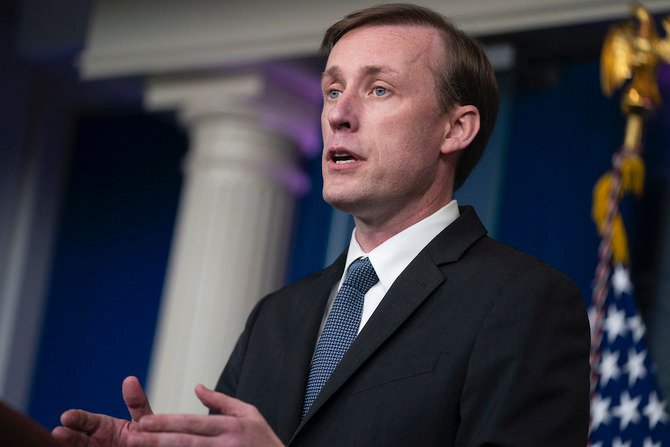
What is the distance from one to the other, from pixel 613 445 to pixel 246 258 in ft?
5.39

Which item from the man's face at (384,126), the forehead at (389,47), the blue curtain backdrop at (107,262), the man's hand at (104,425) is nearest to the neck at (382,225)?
the man's face at (384,126)

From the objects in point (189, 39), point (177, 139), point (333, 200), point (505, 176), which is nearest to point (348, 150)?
point (333, 200)

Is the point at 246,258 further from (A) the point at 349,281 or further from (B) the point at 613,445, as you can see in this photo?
(A) the point at 349,281

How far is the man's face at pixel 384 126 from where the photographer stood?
2.02m

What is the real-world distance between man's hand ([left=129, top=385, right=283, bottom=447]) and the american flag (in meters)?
2.31

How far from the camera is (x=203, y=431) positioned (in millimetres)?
1501

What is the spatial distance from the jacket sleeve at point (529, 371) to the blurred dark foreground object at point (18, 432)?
706 millimetres

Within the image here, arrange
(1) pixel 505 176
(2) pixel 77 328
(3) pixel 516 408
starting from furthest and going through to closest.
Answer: (2) pixel 77 328, (1) pixel 505 176, (3) pixel 516 408

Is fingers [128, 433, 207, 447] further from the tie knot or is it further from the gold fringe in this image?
the gold fringe

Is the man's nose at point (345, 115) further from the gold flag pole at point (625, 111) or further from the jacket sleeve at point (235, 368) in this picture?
the gold flag pole at point (625, 111)

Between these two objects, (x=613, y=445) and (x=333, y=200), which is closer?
(x=333, y=200)

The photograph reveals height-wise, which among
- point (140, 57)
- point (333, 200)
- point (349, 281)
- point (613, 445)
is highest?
point (140, 57)

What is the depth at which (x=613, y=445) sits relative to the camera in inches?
143

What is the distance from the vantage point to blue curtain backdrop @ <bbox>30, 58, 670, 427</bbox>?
4344 mm
